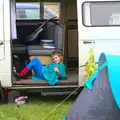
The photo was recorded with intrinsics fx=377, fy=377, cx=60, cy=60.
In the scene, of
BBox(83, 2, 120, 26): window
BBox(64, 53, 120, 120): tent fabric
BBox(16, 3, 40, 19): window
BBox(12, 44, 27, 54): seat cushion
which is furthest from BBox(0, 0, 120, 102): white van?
BBox(16, 3, 40, 19): window

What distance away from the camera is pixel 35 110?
6871 millimetres

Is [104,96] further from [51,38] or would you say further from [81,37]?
[51,38]

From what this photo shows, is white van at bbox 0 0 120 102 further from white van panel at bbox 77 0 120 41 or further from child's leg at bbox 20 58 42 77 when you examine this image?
child's leg at bbox 20 58 42 77

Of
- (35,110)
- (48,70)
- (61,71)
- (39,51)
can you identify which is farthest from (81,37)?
(35,110)

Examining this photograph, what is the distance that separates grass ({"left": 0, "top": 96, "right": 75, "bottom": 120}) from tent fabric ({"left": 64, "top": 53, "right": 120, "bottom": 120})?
1328 millimetres

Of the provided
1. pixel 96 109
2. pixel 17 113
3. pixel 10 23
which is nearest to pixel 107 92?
pixel 96 109

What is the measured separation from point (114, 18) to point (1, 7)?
7.05 ft

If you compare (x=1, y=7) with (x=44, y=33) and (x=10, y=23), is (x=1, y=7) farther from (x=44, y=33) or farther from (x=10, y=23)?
(x=44, y=33)

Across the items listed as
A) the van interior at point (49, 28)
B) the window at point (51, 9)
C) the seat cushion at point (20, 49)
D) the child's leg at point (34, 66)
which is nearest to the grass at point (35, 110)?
the child's leg at point (34, 66)

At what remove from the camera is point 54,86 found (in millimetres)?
7184

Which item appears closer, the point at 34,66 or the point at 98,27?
the point at 98,27

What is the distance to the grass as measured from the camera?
21.1 feet

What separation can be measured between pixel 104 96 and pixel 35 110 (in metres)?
2.16

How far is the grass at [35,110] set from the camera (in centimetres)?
644
